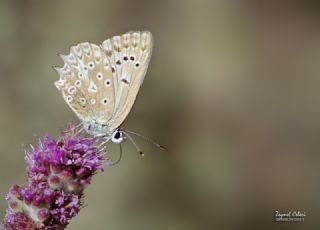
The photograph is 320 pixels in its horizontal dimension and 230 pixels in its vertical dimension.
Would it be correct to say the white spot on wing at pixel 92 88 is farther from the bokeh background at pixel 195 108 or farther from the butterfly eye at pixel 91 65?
the bokeh background at pixel 195 108

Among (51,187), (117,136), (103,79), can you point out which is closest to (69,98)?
(103,79)

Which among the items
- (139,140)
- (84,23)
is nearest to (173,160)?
(139,140)

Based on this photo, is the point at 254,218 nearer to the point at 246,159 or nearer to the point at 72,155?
the point at 246,159

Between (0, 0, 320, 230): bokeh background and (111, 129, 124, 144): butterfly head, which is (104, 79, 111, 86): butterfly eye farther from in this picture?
(0, 0, 320, 230): bokeh background

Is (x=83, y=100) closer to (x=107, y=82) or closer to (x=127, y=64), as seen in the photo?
(x=107, y=82)

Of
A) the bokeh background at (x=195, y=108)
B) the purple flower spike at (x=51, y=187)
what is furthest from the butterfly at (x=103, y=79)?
the bokeh background at (x=195, y=108)

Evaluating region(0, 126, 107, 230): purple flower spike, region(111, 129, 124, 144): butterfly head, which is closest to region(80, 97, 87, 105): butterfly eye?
region(111, 129, 124, 144): butterfly head
